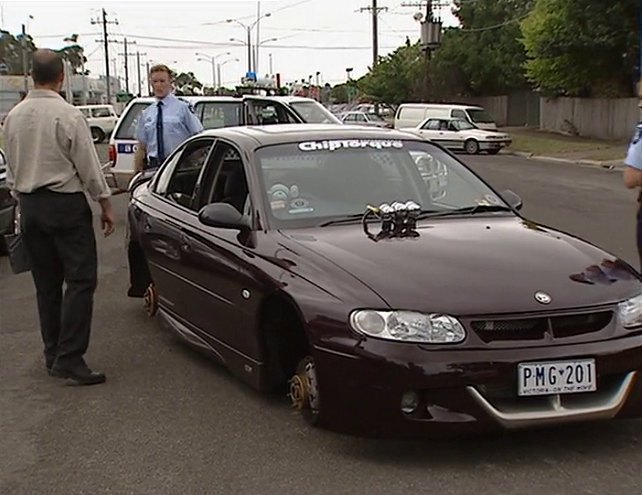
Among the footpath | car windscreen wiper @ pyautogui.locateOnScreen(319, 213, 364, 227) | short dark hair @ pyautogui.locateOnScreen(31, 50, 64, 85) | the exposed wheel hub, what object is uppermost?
short dark hair @ pyautogui.locateOnScreen(31, 50, 64, 85)

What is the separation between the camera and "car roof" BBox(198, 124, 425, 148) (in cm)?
589

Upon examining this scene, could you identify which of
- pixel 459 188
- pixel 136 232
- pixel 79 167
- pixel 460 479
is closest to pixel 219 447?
pixel 460 479

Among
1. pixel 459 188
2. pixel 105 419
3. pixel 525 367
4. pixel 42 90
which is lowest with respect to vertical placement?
pixel 105 419

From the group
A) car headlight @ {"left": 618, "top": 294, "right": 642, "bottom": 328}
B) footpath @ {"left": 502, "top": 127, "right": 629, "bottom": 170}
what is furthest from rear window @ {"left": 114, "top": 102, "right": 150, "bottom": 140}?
footpath @ {"left": 502, "top": 127, "right": 629, "bottom": 170}

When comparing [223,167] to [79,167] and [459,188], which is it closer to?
[79,167]

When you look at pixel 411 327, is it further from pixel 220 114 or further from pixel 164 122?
pixel 220 114

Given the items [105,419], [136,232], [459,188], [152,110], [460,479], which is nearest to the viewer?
[460,479]

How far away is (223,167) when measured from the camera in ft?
19.7

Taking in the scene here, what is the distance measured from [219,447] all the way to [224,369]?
1.39 meters

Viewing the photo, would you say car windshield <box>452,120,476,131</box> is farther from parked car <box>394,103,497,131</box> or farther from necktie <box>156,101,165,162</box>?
necktie <box>156,101,165,162</box>

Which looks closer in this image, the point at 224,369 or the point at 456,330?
the point at 456,330

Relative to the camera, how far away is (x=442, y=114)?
3544cm

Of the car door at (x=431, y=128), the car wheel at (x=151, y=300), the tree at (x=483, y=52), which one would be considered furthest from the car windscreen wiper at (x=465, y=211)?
the tree at (x=483, y=52)

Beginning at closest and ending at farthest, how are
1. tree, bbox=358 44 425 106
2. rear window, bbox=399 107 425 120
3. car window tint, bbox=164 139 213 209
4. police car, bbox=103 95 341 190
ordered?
car window tint, bbox=164 139 213 209 < police car, bbox=103 95 341 190 < rear window, bbox=399 107 425 120 < tree, bbox=358 44 425 106
